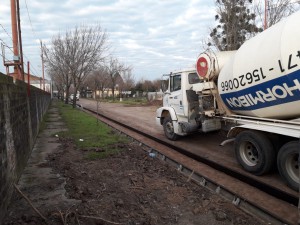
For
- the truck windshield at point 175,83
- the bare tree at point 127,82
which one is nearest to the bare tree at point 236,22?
the truck windshield at point 175,83

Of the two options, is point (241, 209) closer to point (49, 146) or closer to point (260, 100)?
point (260, 100)

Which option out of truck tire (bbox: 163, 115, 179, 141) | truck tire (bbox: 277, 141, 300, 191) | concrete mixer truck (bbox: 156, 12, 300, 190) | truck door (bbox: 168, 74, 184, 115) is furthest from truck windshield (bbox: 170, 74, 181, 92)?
truck tire (bbox: 277, 141, 300, 191)

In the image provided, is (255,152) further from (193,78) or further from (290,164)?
(193,78)

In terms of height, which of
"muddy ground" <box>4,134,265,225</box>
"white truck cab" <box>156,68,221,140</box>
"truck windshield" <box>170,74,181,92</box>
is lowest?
"muddy ground" <box>4,134,265,225</box>

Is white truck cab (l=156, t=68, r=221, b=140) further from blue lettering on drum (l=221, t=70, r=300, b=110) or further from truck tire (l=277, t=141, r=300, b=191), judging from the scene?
truck tire (l=277, t=141, r=300, b=191)

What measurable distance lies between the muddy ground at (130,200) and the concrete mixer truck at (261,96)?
1549mm

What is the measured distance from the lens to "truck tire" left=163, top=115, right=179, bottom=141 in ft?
37.7

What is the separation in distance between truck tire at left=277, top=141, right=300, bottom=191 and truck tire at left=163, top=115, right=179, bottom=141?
5.50 m

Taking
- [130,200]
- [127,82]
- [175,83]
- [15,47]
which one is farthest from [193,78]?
[127,82]

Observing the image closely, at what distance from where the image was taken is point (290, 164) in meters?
6.09

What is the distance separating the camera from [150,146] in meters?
10.8

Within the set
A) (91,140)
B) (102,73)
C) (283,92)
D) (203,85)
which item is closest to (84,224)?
(283,92)

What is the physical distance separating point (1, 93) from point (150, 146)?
641 cm

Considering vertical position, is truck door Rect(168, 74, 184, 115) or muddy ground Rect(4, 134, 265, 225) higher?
truck door Rect(168, 74, 184, 115)
